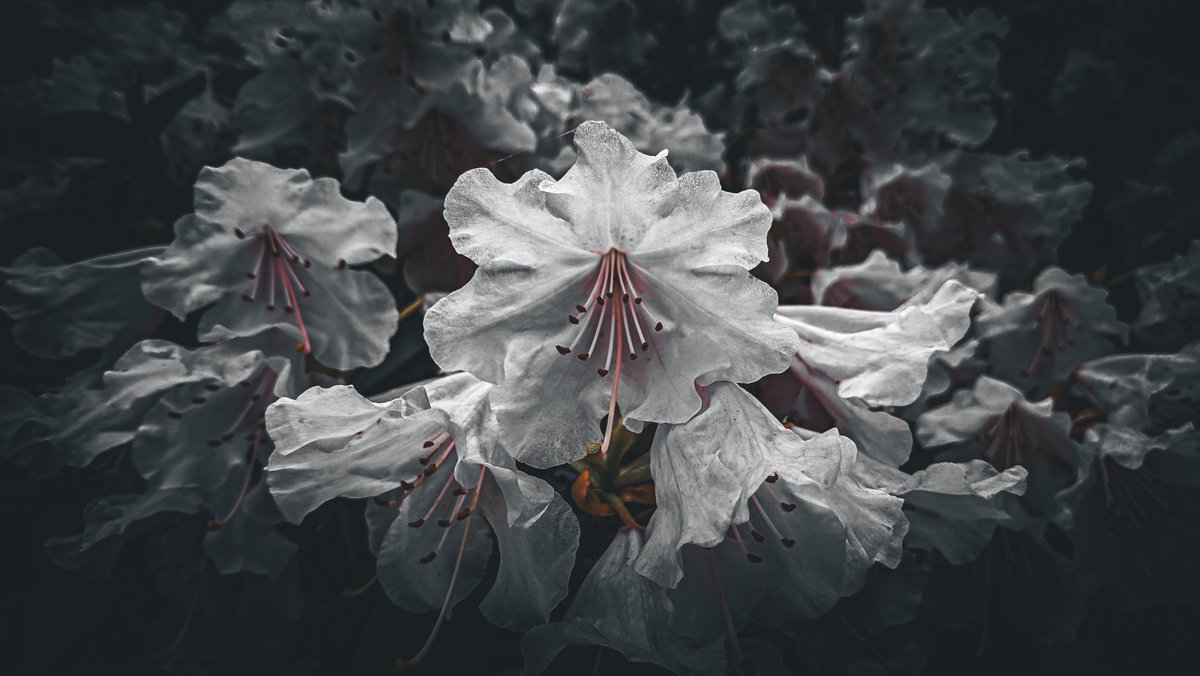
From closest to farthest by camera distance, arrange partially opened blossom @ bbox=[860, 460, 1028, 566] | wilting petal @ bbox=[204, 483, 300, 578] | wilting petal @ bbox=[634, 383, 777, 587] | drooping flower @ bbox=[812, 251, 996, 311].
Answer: wilting petal @ bbox=[634, 383, 777, 587]
partially opened blossom @ bbox=[860, 460, 1028, 566]
wilting petal @ bbox=[204, 483, 300, 578]
drooping flower @ bbox=[812, 251, 996, 311]

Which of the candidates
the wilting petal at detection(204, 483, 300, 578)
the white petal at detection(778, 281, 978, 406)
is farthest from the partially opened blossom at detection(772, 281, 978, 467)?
the wilting petal at detection(204, 483, 300, 578)

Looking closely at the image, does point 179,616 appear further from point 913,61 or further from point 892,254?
point 913,61

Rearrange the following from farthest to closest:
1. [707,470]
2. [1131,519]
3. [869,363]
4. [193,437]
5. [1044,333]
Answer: [1044,333], [1131,519], [193,437], [869,363], [707,470]

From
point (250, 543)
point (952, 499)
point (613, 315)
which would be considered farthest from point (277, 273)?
point (952, 499)

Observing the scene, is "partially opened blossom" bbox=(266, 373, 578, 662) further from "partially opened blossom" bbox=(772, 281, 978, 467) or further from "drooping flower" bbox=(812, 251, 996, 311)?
"drooping flower" bbox=(812, 251, 996, 311)

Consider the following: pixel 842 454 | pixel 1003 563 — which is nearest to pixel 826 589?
pixel 842 454

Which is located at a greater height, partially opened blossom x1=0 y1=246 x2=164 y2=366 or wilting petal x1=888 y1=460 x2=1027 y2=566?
wilting petal x1=888 y1=460 x2=1027 y2=566

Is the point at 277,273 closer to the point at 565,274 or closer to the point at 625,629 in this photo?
the point at 565,274
